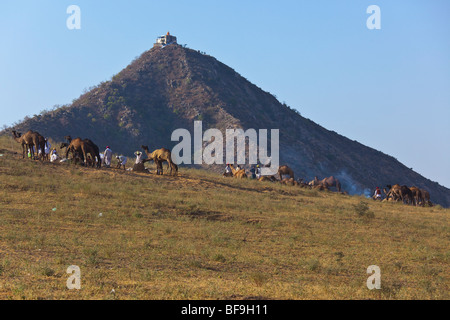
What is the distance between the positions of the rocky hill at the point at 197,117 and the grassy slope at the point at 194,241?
38.3 m

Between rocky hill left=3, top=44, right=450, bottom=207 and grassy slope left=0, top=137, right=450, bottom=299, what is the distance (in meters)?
38.3

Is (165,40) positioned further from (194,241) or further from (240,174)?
(194,241)

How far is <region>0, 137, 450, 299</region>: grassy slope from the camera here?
37.0 feet

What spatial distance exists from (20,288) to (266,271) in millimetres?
6426

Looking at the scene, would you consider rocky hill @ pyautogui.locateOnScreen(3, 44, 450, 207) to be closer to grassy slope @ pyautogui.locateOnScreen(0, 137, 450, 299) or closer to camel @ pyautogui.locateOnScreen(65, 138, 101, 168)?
camel @ pyautogui.locateOnScreen(65, 138, 101, 168)

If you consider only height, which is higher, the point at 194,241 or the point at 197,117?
the point at 197,117

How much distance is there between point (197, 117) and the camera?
8081 centimetres

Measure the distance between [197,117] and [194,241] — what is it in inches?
2464

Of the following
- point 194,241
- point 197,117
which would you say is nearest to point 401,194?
point 194,241

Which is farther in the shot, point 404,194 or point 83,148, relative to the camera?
point 404,194

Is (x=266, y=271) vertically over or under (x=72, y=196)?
under

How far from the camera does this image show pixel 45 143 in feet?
119

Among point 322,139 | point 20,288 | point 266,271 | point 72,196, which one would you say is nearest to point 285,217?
point 72,196
